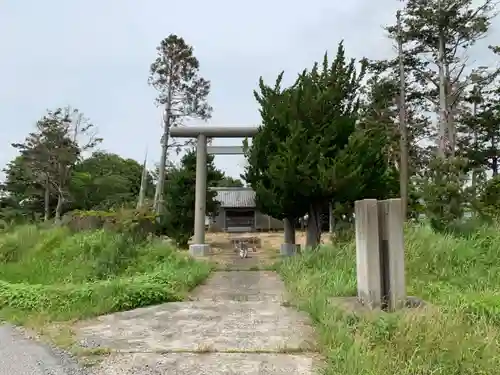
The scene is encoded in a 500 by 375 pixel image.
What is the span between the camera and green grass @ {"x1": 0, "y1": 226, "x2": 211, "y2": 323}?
589cm

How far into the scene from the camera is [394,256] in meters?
5.05

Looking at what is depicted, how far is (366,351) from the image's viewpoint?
138 inches

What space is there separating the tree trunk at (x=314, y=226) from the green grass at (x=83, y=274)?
321cm

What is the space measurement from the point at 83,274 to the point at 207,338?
4530mm

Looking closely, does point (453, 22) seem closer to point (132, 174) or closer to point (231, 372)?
point (231, 372)

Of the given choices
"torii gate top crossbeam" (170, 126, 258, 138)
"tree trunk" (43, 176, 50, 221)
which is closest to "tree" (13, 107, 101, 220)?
"tree trunk" (43, 176, 50, 221)

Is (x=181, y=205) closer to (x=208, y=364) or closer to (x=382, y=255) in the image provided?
(x=382, y=255)

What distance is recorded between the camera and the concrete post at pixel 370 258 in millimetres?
5055

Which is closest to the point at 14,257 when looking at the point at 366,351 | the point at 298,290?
the point at 298,290

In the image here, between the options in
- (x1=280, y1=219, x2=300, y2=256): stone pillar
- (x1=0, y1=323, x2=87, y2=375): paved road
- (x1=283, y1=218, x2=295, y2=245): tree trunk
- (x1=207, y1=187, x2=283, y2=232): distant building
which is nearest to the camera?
(x1=0, y1=323, x2=87, y2=375): paved road

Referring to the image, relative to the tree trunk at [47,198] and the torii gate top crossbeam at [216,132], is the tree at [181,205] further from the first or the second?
the tree trunk at [47,198]

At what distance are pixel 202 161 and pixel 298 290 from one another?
809 cm

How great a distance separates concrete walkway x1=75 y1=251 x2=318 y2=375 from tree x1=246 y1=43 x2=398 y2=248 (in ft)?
13.6

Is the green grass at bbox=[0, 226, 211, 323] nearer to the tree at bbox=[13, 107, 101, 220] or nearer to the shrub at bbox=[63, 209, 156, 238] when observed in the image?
the shrub at bbox=[63, 209, 156, 238]
